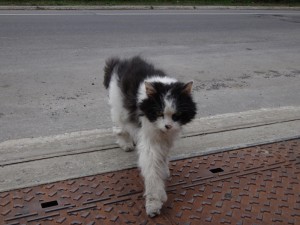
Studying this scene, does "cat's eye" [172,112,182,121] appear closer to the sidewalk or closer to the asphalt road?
the sidewalk

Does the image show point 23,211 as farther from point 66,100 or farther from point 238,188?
point 66,100

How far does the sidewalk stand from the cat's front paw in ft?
2.33

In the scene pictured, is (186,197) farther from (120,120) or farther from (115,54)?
(115,54)

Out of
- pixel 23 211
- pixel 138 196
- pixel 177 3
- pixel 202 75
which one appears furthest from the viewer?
pixel 177 3

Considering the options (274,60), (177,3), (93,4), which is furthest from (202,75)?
(177,3)

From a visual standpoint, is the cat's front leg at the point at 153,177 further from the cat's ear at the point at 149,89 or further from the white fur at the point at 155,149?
the cat's ear at the point at 149,89

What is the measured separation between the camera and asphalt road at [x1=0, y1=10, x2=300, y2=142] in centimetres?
490

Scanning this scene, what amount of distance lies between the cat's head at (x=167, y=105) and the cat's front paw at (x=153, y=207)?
550 mm

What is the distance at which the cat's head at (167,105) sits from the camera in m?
2.96

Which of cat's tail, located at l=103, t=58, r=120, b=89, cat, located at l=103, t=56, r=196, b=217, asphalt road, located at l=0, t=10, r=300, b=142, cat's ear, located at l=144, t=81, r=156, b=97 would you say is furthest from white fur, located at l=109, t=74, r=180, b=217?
asphalt road, located at l=0, t=10, r=300, b=142

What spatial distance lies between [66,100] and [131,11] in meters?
9.93

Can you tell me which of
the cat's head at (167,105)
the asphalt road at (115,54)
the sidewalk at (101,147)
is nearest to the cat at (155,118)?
the cat's head at (167,105)

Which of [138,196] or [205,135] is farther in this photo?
[205,135]

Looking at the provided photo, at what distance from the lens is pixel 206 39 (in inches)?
390
